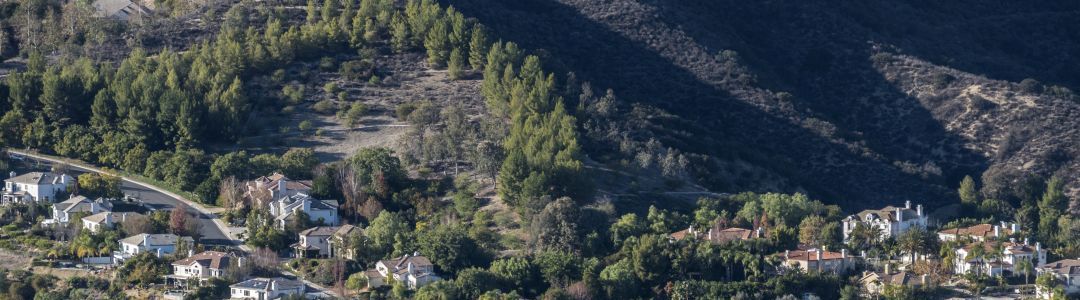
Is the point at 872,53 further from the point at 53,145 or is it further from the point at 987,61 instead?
the point at 53,145

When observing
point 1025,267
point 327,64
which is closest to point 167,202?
point 327,64

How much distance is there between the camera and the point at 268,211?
10875 cm

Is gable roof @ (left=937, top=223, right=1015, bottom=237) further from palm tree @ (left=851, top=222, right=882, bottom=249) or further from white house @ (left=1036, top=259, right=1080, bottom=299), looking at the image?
white house @ (left=1036, top=259, right=1080, bottom=299)

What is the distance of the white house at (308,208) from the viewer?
108312 millimetres

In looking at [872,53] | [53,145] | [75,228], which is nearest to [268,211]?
[75,228]

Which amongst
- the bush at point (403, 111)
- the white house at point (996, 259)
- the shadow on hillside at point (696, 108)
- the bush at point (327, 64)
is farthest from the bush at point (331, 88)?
the white house at point (996, 259)

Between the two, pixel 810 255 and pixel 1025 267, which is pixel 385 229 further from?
pixel 1025 267

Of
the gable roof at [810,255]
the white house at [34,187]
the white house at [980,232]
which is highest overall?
the white house at [34,187]

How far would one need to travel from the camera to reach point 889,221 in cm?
10981

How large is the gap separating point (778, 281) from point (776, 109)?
1374 inches

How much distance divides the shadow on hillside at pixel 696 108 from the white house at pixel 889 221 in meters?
11.9

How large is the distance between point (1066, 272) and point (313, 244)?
32.4 metres

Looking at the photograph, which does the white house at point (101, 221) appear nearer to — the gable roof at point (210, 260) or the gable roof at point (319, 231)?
the gable roof at point (210, 260)

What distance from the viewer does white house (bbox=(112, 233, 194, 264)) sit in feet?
336
